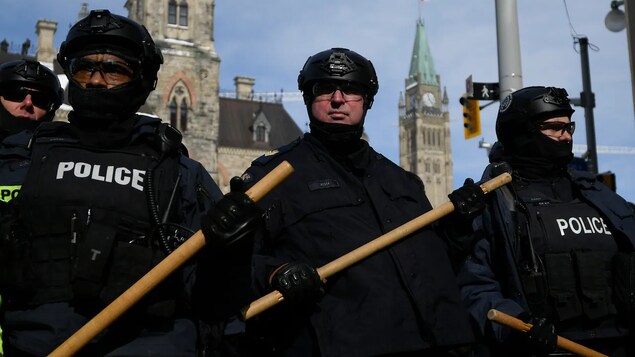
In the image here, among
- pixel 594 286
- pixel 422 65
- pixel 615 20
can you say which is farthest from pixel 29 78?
pixel 422 65

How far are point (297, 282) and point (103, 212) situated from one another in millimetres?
884

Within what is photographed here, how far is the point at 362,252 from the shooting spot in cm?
328

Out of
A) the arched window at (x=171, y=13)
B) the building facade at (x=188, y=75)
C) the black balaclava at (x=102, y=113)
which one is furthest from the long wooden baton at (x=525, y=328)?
the arched window at (x=171, y=13)

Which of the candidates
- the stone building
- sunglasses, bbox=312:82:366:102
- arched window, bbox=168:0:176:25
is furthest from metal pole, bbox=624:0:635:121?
arched window, bbox=168:0:176:25

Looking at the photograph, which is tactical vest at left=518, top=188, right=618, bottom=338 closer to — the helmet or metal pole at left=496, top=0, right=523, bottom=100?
the helmet

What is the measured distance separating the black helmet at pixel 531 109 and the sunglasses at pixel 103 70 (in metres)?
2.56

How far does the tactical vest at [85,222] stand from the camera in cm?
267

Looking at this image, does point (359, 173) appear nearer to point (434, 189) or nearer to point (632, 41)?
point (632, 41)

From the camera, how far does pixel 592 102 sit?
13.8 meters

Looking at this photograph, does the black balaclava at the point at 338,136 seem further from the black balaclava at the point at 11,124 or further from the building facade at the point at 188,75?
the building facade at the point at 188,75

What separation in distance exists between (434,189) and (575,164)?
11356 centimetres

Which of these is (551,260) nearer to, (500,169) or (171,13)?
(500,169)

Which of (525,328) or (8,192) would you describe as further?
(525,328)

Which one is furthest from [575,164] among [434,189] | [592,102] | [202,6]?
[434,189]
